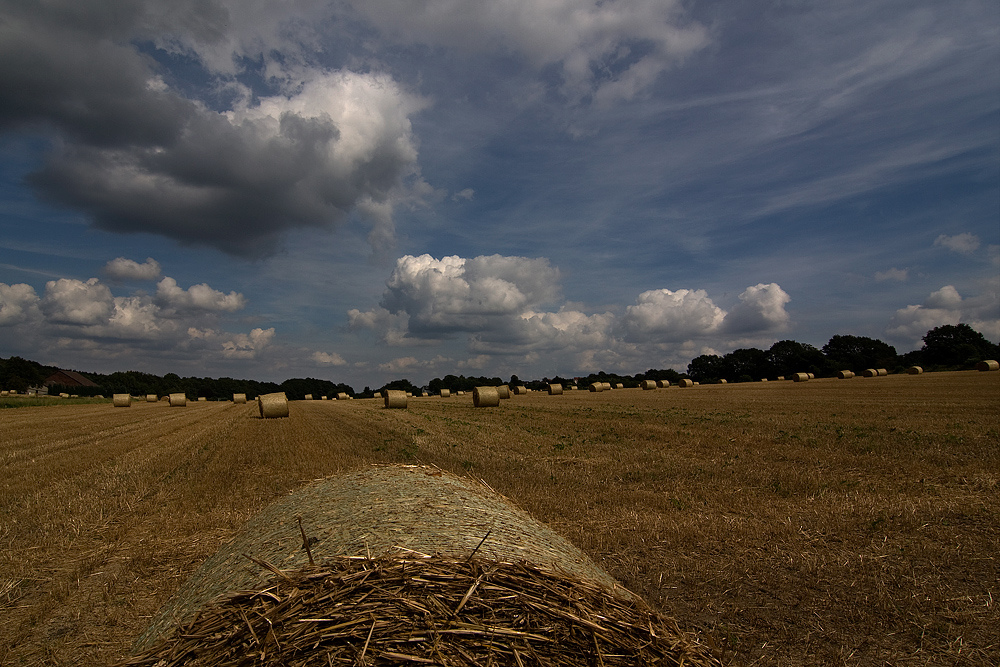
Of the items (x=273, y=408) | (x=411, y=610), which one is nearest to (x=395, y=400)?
(x=273, y=408)

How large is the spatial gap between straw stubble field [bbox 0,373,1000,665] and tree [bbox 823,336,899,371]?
82328 mm

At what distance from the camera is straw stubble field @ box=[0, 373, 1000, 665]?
4703mm

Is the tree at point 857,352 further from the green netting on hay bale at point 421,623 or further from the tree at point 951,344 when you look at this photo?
the green netting on hay bale at point 421,623

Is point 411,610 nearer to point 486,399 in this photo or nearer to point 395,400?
point 486,399

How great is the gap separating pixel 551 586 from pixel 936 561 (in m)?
5.51

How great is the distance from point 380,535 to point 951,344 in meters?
99.2

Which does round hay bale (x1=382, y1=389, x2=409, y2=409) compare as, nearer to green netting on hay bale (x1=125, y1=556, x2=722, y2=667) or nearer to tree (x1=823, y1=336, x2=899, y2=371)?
green netting on hay bale (x1=125, y1=556, x2=722, y2=667)

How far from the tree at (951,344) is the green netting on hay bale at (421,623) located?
87.9m

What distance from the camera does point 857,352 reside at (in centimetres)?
9325

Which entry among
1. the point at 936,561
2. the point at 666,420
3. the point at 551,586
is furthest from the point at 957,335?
the point at 551,586

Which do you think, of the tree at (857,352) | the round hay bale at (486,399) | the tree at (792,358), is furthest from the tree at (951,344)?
the round hay bale at (486,399)

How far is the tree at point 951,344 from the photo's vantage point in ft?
236

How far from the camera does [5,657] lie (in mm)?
4273

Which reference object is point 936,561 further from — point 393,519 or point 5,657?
point 5,657
